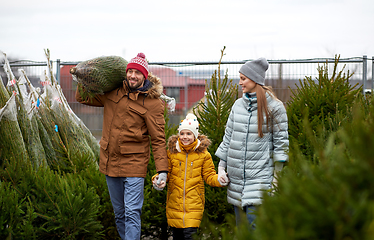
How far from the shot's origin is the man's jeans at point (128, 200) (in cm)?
313

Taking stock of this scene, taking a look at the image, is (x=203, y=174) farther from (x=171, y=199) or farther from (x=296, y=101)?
(x=296, y=101)

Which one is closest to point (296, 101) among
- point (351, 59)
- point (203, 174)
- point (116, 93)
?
point (203, 174)

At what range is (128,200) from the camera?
3.14m

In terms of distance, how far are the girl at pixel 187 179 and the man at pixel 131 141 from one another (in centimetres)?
20

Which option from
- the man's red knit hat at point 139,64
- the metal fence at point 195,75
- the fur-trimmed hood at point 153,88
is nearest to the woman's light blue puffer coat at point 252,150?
the fur-trimmed hood at point 153,88

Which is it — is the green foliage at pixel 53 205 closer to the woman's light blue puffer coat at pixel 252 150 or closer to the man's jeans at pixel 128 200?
the man's jeans at pixel 128 200

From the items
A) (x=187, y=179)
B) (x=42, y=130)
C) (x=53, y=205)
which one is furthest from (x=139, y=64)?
(x=42, y=130)

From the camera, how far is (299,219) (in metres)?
0.80

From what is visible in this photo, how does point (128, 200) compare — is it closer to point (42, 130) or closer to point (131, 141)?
point (131, 141)

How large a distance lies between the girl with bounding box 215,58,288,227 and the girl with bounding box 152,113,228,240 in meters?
0.39

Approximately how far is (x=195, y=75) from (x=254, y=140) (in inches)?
172

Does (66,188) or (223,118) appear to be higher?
(223,118)

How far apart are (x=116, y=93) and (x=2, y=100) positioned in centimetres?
136

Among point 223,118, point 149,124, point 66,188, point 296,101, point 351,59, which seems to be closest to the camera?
point 66,188
